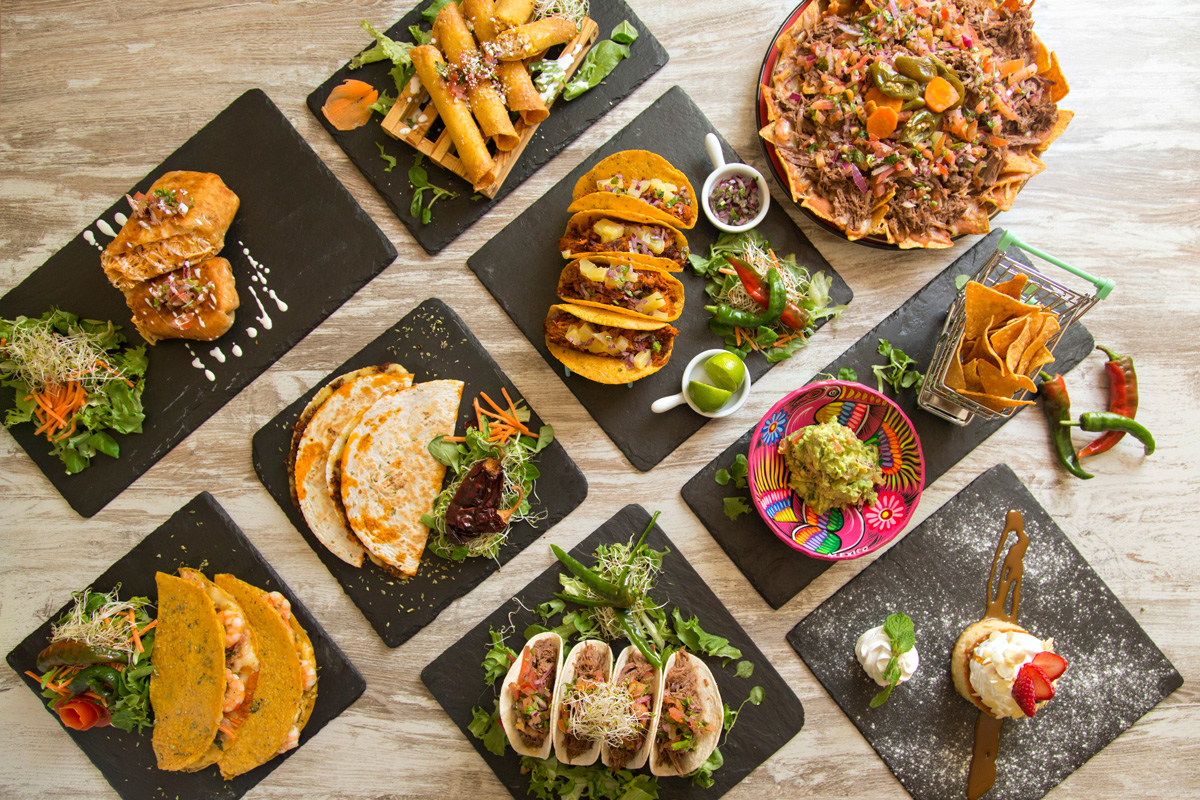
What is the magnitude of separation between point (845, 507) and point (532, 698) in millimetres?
1544

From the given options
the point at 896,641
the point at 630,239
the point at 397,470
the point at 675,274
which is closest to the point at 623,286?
the point at 630,239

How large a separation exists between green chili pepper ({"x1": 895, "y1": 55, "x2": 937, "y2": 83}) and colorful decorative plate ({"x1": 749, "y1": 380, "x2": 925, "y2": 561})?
1284mm

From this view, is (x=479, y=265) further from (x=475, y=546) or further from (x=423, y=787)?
(x=423, y=787)

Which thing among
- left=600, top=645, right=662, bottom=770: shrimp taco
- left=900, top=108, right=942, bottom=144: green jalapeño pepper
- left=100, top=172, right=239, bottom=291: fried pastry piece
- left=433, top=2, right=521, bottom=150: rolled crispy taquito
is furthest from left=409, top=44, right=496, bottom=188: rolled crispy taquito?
left=600, top=645, right=662, bottom=770: shrimp taco

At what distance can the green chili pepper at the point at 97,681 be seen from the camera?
2986 millimetres

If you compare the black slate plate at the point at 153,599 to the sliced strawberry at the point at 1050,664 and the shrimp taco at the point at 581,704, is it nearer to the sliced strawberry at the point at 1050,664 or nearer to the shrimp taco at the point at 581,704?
the shrimp taco at the point at 581,704

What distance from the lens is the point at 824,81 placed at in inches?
110

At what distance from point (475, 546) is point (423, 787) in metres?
1.18

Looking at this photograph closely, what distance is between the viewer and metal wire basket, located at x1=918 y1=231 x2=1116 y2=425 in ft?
8.82

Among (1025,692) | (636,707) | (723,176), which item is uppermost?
(723,176)

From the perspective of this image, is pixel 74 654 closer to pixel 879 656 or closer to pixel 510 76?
pixel 510 76

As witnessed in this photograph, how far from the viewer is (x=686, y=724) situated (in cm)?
277

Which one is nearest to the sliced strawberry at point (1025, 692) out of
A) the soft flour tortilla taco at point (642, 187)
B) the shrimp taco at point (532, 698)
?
the shrimp taco at point (532, 698)

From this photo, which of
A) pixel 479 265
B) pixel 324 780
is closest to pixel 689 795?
pixel 324 780
